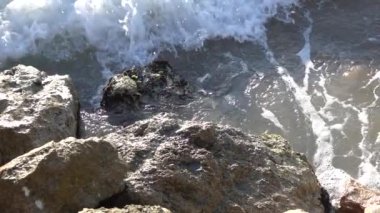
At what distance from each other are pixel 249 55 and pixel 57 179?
510cm

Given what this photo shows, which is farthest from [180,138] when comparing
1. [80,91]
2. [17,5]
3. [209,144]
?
[17,5]

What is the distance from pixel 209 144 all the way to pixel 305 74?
11.7 ft

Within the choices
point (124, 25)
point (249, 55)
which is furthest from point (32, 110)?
point (124, 25)

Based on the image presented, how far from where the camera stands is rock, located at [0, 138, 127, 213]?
3807mm

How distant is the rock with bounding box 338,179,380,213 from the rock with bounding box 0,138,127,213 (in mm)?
2302

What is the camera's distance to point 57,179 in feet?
12.7

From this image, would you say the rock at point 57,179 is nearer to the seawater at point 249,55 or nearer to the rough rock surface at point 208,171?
the rough rock surface at point 208,171

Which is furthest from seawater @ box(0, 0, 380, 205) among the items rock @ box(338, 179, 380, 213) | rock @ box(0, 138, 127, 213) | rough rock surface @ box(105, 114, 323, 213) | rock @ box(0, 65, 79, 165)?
rock @ box(0, 138, 127, 213)

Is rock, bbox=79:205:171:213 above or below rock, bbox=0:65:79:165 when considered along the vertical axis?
below

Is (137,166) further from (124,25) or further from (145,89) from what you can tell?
(124,25)

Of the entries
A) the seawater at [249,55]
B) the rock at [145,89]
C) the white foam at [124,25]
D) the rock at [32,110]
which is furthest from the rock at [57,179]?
the white foam at [124,25]

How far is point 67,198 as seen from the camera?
3.91m

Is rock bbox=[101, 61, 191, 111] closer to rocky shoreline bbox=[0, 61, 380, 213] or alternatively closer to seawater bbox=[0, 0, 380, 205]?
seawater bbox=[0, 0, 380, 205]

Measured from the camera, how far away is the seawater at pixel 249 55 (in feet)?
23.6
